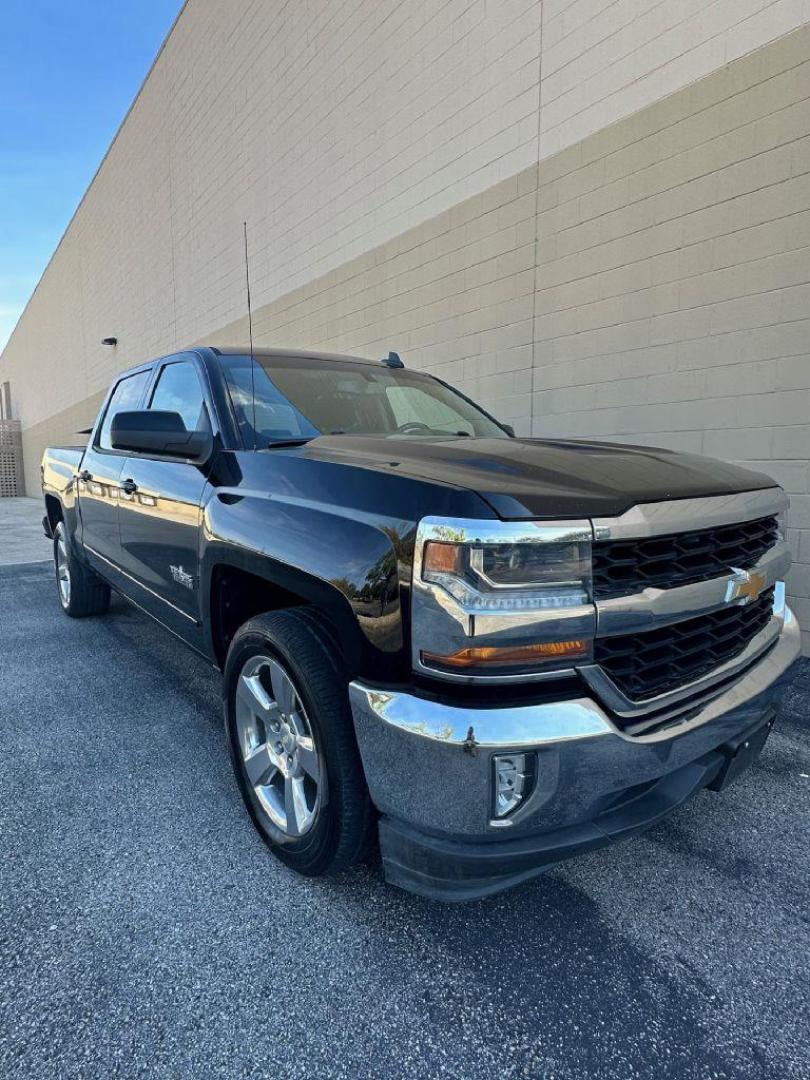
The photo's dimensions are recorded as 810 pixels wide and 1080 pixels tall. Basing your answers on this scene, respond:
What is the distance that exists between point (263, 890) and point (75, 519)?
3.67 metres

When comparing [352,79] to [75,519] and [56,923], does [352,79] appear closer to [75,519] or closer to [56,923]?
[75,519]

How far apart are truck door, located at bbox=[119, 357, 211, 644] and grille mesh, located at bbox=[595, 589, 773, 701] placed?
1739 mm

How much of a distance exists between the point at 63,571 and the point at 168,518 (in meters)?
3.30

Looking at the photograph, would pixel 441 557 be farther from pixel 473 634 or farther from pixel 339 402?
pixel 339 402

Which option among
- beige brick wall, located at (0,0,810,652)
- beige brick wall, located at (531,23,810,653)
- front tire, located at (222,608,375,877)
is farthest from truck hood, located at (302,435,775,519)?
beige brick wall, located at (0,0,810,652)

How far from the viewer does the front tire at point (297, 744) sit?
1845mm

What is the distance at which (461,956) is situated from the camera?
5.96ft

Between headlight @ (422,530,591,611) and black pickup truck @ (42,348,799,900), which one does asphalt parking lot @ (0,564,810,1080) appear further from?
headlight @ (422,530,591,611)

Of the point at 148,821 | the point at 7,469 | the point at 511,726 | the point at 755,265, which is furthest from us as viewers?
the point at 7,469

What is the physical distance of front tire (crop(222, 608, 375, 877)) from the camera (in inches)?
72.6

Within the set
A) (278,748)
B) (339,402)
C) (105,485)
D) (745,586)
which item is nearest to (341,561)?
(278,748)

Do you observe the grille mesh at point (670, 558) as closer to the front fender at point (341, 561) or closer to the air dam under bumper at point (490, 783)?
the air dam under bumper at point (490, 783)

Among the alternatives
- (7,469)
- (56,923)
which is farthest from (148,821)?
(7,469)

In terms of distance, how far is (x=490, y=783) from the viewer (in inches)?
59.6
